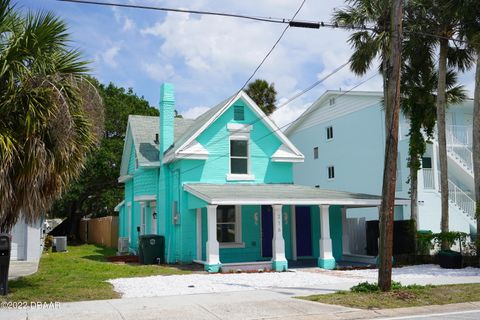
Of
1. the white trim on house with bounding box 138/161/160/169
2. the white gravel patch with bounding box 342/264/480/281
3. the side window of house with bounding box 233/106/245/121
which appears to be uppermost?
the side window of house with bounding box 233/106/245/121

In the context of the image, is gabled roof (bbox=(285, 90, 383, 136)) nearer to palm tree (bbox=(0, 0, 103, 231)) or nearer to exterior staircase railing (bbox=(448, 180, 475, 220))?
exterior staircase railing (bbox=(448, 180, 475, 220))

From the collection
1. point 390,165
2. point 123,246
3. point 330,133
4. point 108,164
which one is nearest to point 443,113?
point 390,165

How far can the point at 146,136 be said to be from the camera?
80.4 ft

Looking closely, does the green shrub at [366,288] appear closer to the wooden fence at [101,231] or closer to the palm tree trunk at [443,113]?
the palm tree trunk at [443,113]

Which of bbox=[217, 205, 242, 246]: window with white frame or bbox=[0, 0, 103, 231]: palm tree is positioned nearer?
bbox=[0, 0, 103, 231]: palm tree

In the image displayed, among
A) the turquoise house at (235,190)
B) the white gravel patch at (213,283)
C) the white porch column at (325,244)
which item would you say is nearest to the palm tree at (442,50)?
the turquoise house at (235,190)

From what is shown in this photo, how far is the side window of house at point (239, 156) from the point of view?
69.6 feet

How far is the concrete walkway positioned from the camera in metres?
14.4

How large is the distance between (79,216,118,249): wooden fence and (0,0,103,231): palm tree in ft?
66.1

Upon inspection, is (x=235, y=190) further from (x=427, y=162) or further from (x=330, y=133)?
(x=330, y=133)

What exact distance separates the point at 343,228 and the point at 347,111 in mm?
12691

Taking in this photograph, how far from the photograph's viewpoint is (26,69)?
11047 mm

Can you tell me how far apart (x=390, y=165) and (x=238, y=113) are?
10548 millimetres

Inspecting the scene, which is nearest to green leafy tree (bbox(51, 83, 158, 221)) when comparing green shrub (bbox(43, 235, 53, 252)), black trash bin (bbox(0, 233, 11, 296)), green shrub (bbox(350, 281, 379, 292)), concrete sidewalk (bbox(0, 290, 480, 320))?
green shrub (bbox(43, 235, 53, 252))
